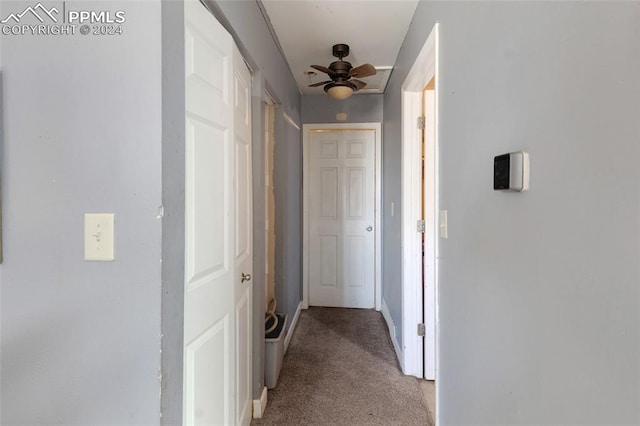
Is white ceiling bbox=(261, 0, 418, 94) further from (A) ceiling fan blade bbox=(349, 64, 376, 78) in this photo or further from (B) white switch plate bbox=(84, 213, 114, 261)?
(B) white switch plate bbox=(84, 213, 114, 261)

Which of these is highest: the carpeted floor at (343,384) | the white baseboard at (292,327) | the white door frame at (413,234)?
the white door frame at (413,234)

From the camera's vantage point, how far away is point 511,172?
840 mm

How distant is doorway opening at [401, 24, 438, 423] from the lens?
2219mm

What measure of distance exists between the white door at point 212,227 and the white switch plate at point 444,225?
964mm

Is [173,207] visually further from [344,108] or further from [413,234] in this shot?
[344,108]

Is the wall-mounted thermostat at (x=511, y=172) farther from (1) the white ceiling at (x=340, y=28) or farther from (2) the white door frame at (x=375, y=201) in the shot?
(2) the white door frame at (x=375, y=201)

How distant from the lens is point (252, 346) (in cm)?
183

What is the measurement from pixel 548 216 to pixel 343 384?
193 centimetres

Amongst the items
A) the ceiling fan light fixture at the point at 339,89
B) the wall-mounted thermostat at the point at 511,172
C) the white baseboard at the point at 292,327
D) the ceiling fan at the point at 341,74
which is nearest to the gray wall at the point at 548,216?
the wall-mounted thermostat at the point at 511,172

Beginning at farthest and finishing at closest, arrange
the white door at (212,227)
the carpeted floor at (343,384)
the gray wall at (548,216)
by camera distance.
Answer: the carpeted floor at (343,384) < the white door at (212,227) < the gray wall at (548,216)

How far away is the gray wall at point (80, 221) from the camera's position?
2.81ft

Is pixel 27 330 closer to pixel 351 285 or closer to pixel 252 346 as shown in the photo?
pixel 252 346

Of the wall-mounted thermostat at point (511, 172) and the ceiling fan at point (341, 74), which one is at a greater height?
the ceiling fan at point (341, 74)

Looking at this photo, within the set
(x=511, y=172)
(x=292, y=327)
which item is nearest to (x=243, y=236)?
(x=511, y=172)
